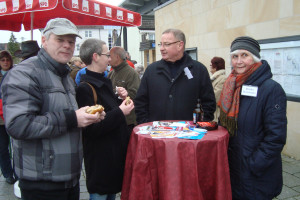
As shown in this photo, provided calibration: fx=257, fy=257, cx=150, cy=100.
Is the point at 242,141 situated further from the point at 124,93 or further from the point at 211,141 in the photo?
the point at 124,93

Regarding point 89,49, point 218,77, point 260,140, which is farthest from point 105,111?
point 218,77

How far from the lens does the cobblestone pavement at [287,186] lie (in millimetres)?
3510

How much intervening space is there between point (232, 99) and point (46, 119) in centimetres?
163

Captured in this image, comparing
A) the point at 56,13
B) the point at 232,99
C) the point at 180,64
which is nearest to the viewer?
the point at 232,99

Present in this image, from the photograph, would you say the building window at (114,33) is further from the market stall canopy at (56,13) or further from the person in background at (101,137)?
the person in background at (101,137)

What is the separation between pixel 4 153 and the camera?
4.02m

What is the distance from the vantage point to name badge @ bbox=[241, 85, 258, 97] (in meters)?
2.24

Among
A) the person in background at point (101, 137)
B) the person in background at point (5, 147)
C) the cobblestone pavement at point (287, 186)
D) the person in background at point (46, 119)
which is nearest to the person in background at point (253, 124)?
the person in background at point (101, 137)

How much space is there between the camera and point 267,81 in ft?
7.34

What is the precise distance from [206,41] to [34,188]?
6.02 meters

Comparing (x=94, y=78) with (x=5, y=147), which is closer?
(x=94, y=78)

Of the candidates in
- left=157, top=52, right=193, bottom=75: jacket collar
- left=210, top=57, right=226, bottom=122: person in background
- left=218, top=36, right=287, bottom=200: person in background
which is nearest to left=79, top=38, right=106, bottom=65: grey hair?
left=157, top=52, right=193, bottom=75: jacket collar

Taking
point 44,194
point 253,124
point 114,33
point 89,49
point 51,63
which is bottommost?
point 44,194

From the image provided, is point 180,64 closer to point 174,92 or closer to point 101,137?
point 174,92
